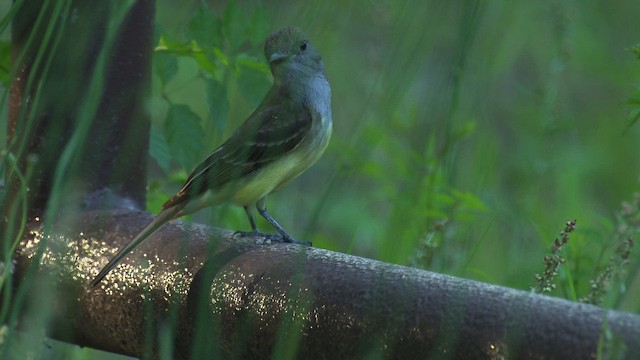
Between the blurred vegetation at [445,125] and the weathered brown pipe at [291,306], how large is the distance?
8cm

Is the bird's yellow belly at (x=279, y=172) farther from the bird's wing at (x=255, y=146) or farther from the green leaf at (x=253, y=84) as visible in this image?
the green leaf at (x=253, y=84)

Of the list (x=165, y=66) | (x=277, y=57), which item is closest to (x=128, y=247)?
(x=165, y=66)

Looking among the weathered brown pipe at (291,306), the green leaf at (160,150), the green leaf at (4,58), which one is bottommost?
the weathered brown pipe at (291,306)

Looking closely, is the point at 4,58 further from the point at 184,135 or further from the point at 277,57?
the point at 277,57

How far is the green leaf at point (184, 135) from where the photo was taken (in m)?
2.39

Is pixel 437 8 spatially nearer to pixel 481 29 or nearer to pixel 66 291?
pixel 481 29

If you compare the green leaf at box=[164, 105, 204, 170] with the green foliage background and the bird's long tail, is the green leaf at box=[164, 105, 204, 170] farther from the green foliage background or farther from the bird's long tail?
the bird's long tail

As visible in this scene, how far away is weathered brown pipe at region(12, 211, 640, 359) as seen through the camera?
1.47 m

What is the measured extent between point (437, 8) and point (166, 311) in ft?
3.62

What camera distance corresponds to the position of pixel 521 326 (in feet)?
4.83

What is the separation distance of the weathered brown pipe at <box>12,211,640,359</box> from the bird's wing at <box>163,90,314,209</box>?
286 millimetres

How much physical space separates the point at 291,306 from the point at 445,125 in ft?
2.64

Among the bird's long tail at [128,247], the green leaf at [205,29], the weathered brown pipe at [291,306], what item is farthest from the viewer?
the green leaf at [205,29]

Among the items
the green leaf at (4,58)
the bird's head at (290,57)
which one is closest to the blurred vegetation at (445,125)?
the green leaf at (4,58)
